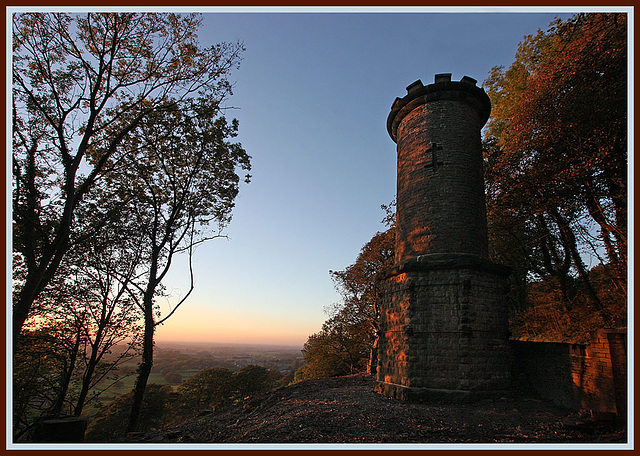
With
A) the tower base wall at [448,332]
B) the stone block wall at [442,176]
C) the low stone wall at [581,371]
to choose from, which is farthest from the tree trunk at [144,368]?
the low stone wall at [581,371]

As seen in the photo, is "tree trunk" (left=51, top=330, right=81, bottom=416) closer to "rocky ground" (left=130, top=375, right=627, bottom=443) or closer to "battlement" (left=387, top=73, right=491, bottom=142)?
"rocky ground" (left=130, top=375, right=627, bottom=443)

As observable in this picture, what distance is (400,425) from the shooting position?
6.45 m

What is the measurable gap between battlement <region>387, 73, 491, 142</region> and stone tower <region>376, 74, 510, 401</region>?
0.04 meters

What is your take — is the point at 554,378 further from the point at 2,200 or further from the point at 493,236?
the point at 2,200

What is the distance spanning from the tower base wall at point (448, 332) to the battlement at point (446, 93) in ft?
18.8

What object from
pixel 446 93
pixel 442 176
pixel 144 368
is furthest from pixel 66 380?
pixel 446 93

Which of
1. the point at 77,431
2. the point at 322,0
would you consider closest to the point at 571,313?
the point at 322,0

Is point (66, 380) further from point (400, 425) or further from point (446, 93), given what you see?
point (446, 93)

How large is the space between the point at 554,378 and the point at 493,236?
35.8ft

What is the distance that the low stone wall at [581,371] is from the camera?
6.50 meters

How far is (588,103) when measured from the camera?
9.61 m

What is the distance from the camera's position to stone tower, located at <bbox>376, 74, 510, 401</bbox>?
888cm

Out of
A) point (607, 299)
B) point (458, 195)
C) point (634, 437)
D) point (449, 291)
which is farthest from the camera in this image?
point (607, 299)

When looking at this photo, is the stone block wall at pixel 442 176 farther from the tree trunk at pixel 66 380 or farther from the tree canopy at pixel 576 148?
the tree trunk at pixel 66 380
